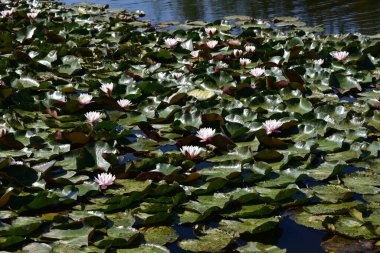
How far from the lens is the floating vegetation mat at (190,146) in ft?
8.98

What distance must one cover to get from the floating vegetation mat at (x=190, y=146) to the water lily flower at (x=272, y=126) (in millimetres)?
17

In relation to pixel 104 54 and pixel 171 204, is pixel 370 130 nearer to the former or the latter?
pixel 171 204

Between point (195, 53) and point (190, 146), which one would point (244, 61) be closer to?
point (195, 53)

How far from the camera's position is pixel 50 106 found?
4402 millimetres

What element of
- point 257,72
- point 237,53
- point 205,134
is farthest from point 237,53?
point 205,134

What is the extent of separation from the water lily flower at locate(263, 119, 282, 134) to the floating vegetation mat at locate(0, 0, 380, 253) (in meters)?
0.02

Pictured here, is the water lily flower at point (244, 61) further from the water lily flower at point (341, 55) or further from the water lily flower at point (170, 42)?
the water lily flower at point (170, 42)

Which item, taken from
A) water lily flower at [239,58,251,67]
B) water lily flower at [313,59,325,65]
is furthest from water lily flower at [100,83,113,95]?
water lily flower at [313,59,325,65]

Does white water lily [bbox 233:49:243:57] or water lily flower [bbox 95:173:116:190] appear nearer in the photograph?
water lily flower [bbox 95:173:116:190]

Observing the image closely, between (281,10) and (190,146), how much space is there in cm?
584

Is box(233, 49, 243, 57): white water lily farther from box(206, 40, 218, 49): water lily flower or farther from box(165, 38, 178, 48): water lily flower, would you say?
box(165, 38, 178, 48): water lily flower

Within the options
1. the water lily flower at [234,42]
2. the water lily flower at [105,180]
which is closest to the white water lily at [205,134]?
the water lily flower at [105,180]

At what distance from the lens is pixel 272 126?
379cm

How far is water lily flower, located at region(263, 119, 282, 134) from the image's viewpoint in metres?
3.79
